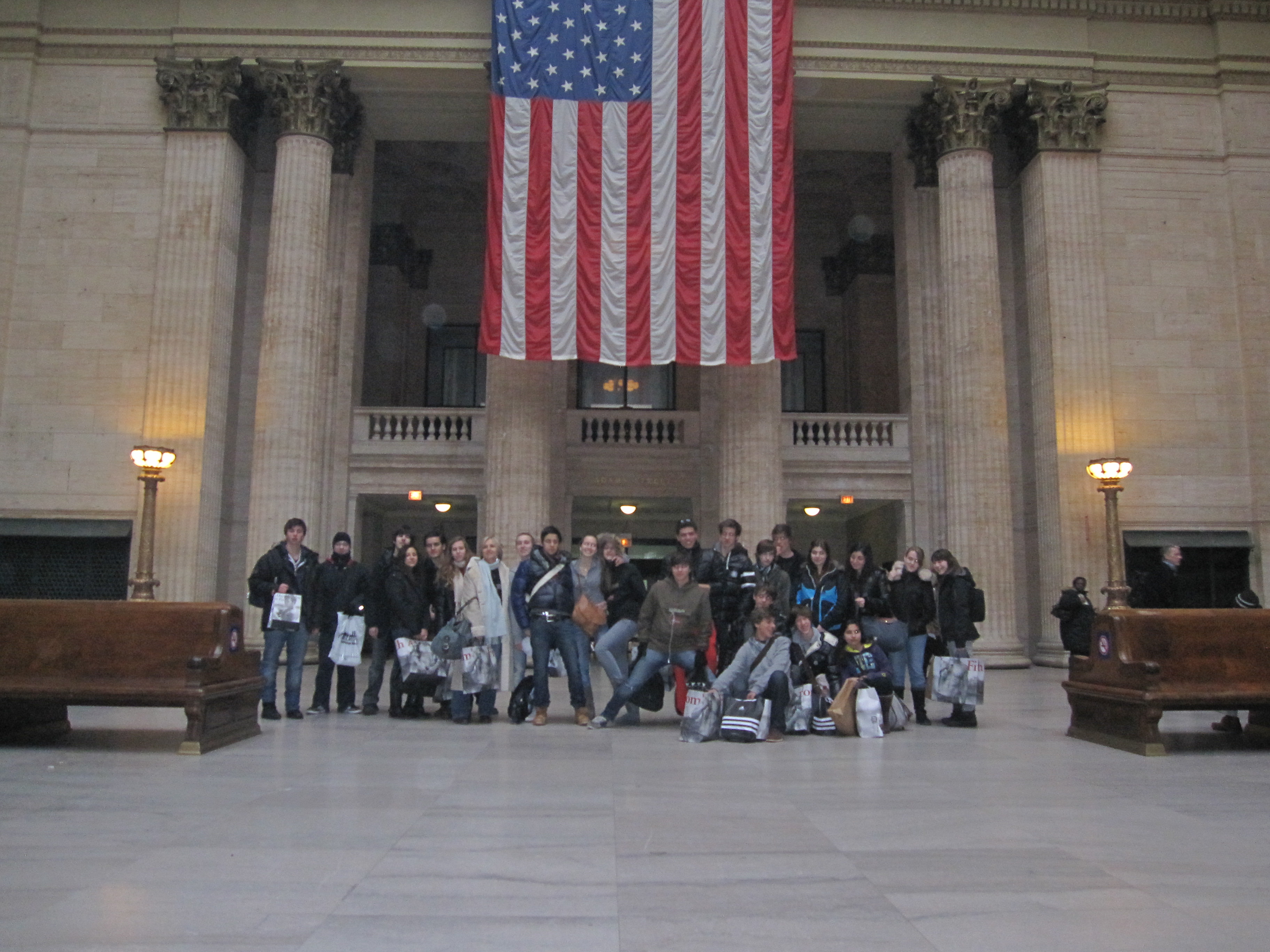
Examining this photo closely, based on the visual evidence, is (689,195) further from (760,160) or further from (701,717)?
(701,717)

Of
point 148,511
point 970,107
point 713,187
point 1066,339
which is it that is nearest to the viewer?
point 148,511

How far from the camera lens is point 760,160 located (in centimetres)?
1778

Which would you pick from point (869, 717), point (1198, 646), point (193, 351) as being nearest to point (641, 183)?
point (193, 351)

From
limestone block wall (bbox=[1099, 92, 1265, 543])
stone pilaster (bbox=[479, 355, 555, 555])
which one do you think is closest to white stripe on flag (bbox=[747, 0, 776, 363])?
stone pilaster (bbox=[479, 355, 555, 555])

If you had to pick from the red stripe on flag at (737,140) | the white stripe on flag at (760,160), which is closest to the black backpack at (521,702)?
the white stripe on flag at (760,160)

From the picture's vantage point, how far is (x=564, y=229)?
17.5 m

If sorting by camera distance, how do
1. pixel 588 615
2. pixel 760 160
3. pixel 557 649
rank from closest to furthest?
pixel 588 615, pixel 557 649, pixel 760 160

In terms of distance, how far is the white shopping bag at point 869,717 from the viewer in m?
9.23

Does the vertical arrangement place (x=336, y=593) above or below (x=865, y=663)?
above

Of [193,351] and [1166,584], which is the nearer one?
[1166,584]

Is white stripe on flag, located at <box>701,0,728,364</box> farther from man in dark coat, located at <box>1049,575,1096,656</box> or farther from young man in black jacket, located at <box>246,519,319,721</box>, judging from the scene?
young man in black jacket, located at <box>246,519,319,721</box>

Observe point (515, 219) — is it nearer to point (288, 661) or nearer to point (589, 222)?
point (589, 222)

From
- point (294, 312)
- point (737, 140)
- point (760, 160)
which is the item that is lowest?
point (294, 312)

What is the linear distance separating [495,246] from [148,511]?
6.93 m
